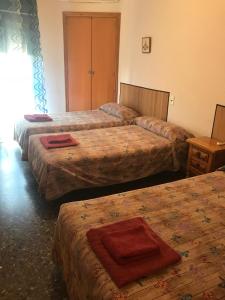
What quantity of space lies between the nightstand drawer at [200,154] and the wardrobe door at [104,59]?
2692 mm

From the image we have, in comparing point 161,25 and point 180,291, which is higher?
point 161,25

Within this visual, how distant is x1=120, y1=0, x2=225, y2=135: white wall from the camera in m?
2.86

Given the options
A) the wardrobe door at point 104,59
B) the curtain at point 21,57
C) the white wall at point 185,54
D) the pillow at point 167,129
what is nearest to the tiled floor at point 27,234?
the pillow at point 167,129

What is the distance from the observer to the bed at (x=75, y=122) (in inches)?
139

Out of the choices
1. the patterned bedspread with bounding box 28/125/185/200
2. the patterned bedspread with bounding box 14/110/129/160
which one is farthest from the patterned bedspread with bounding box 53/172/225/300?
the patterned bedspread with bounding box 14/110/129/160

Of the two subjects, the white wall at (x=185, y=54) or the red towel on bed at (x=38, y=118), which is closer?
the white wall at (x=185, y=54)

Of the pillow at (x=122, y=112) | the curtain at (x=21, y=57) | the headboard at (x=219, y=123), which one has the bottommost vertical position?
the pillow at (x=122, y=112)

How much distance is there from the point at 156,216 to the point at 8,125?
3742 mm

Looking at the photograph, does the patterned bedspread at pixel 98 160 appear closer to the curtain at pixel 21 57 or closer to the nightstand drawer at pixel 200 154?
the nightstand drawer at pixel 200 154

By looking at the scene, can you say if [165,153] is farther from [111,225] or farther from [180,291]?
[180,291]

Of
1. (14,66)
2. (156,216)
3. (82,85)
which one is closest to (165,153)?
(156,216)

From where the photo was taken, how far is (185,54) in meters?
3.28

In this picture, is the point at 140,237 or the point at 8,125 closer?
the point at 140,237

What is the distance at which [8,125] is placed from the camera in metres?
4.64
